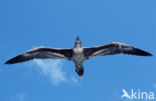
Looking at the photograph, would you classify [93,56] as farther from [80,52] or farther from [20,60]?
[20,60]

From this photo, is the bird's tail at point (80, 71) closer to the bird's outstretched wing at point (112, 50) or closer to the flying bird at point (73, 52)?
the flying bird at point (73, 52)

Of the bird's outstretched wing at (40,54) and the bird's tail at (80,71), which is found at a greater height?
the bird's outstretched wing at (40,54)

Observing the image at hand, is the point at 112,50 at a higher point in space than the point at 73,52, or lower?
higher

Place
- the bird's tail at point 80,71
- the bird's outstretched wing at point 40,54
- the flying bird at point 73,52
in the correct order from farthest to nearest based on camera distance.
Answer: the bird's outstretched wing at point 40,54
the flying bird at point 73,52
the bird's tail at point 80,71

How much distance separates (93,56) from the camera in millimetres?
19891

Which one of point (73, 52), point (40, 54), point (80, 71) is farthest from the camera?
Result: point (40, 54)

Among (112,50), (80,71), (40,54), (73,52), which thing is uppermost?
(40,54)

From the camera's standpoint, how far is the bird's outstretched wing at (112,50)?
1984cm

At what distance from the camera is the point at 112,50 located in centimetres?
A: 2019

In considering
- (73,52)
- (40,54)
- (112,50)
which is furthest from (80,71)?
(40,54)

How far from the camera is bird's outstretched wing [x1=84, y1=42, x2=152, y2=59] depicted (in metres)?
19.8

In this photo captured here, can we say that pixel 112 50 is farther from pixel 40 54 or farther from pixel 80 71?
pixel 40 54

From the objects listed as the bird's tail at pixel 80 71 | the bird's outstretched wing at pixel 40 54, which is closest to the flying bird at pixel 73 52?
the bird's outstretched wing at pixel 40 54

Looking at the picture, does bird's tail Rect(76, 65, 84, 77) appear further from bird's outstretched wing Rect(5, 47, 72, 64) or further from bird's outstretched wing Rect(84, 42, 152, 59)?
bird's outstretched wing Rect(5, 47, 72, 64)
